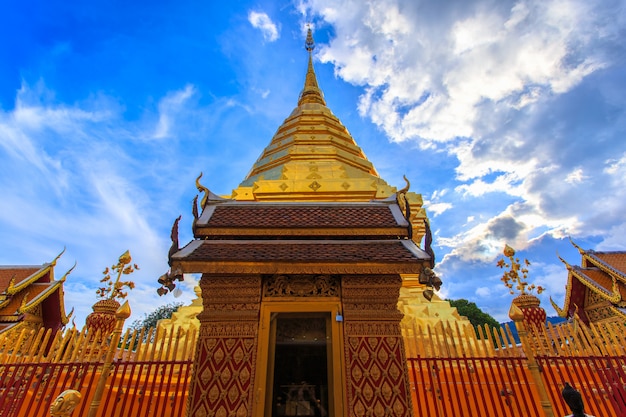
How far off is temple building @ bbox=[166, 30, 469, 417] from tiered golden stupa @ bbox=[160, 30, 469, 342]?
1674mm

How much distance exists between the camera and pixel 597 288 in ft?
33.2

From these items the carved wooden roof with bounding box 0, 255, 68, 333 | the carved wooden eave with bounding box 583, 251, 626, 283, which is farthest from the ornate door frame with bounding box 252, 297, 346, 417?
the carved wooden eave with bounding box 583, 251, 626, 283

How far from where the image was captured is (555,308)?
449 inches

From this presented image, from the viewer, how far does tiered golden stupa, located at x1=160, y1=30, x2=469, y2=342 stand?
748cm

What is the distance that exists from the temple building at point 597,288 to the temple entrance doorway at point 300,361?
1002 cm

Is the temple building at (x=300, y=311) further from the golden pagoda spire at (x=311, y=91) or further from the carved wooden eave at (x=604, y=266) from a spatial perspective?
the golden pagoda spire at (x=311, y=91)

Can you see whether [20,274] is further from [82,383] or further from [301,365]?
[301,365]

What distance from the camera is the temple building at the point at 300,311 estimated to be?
3.59 meters

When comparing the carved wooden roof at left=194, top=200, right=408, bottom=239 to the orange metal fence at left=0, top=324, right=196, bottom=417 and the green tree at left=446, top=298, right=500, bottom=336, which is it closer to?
the orange metal fence at left=0, top=324, right=196, bottom=417

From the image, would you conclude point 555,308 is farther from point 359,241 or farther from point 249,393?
point 249,393

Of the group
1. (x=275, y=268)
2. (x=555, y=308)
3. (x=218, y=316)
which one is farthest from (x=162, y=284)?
(x=555, y=308)

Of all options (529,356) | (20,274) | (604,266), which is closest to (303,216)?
(529,356)

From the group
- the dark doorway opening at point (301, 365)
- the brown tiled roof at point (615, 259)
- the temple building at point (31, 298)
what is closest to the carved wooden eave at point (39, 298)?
the temple building at point (31, 298)

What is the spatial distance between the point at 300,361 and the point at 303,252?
4.02ft
